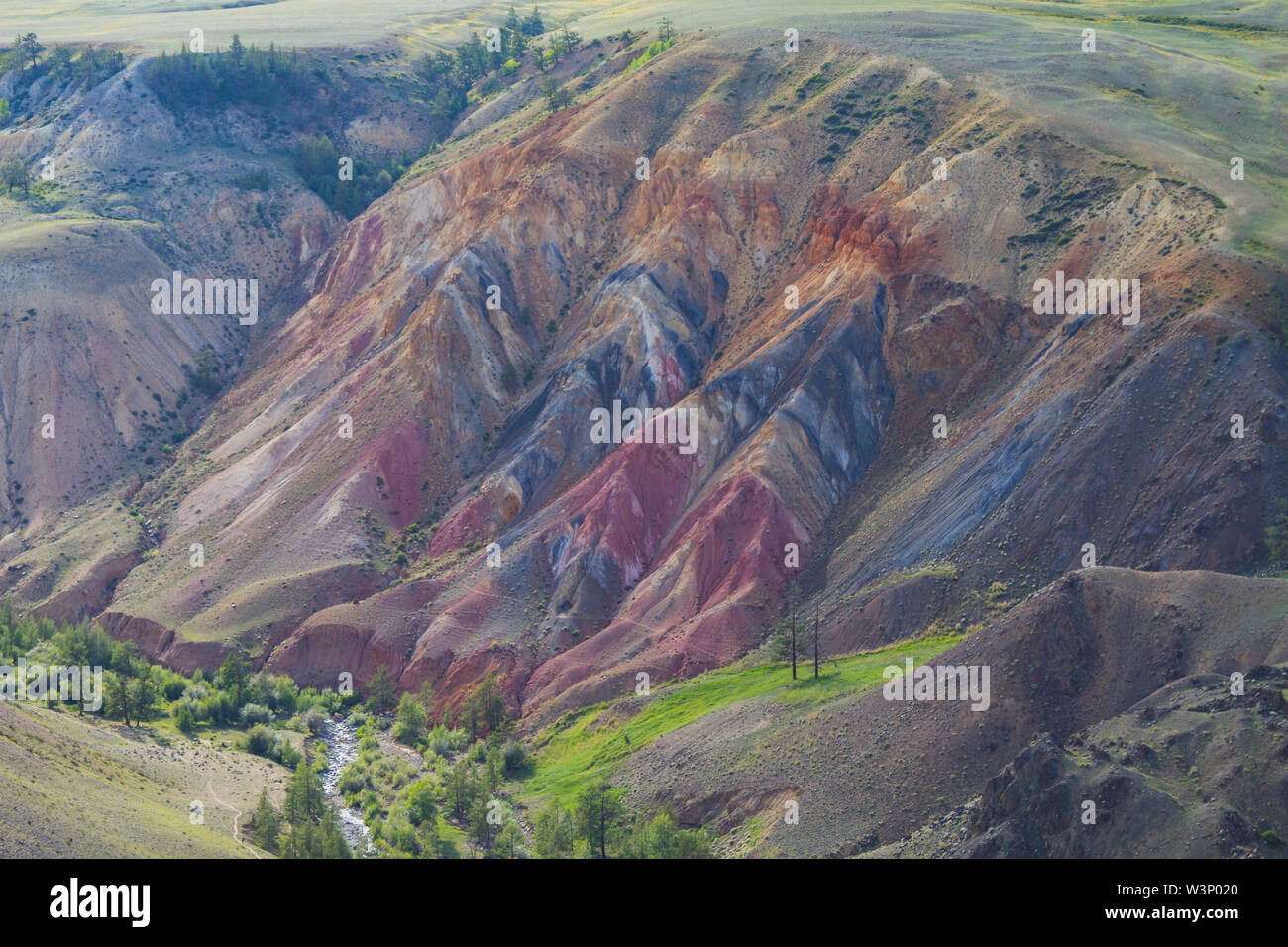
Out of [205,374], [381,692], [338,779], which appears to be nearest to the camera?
[338,779]

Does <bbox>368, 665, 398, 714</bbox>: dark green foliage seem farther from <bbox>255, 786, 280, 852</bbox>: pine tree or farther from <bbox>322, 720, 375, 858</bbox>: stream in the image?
<bbox>255, 786, 280, 852</bbox>: pine tree

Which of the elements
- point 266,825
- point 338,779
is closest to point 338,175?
point 338,779

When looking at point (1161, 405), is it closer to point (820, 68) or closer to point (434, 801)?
point (434, 801)

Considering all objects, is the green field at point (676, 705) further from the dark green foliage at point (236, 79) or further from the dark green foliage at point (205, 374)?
the dark green foliage at point (236, 79)

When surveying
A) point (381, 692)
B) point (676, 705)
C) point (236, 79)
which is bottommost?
point (381, 692)

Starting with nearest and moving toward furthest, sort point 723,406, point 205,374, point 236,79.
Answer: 1. point 723,406
2. point 205,374
3. point 236,79

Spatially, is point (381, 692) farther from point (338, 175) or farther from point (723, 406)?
point (338, 175)

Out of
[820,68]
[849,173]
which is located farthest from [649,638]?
[820,68]

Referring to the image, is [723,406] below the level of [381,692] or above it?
above
